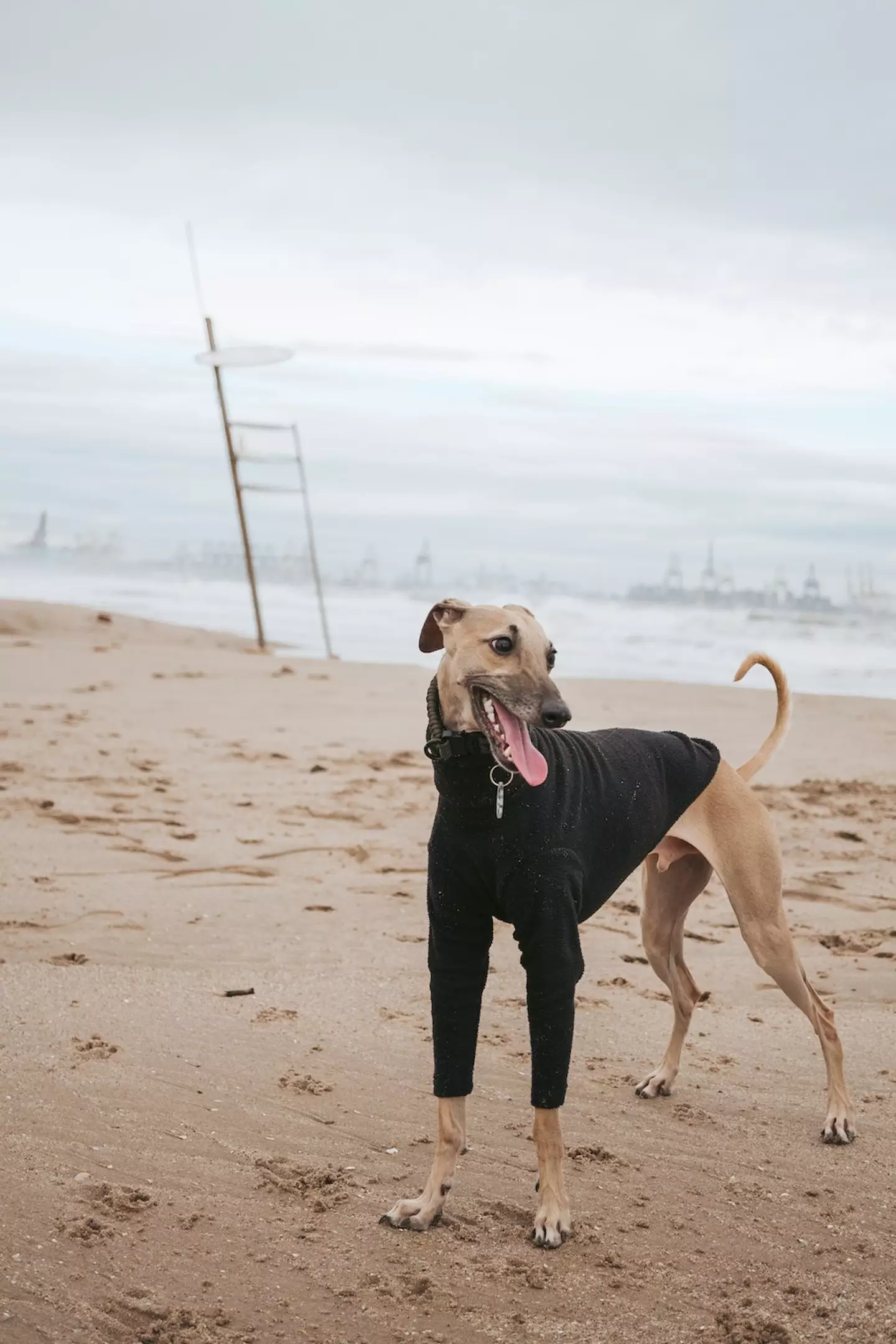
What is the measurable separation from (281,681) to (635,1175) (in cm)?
742

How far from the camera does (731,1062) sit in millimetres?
4027

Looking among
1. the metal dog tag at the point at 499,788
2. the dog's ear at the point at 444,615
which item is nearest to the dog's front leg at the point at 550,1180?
the metal dog tag at the point at 499,788

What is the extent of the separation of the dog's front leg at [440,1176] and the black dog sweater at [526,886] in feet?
0.16

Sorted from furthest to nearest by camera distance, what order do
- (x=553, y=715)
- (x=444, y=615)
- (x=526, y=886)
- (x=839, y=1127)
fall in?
(x=839, y=1127) < (x=444, y=615) < (x=526, y=886) < (x=553, y=715)

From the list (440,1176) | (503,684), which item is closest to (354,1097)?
(440,1176)

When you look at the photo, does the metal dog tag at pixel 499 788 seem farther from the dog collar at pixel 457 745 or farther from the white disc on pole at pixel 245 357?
the white disc on pole at pixel 245 357

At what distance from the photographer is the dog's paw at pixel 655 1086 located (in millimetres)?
3707

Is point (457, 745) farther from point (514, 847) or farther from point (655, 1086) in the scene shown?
point (655, 1086)

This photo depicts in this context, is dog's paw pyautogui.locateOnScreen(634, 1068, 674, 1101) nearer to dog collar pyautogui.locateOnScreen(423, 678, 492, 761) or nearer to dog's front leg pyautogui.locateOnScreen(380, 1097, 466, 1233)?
dog's front leg pyautogui.locateOnScreen(380, 1097, 466, 1233)

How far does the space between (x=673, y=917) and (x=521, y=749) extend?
4.68 feet

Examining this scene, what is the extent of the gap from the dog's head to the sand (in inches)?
43.8

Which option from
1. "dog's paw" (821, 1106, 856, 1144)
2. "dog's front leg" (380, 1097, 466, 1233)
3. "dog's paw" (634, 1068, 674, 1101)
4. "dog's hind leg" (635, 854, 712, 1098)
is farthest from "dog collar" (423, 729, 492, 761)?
"dog's paw" (821, 1106, 856, 1144)

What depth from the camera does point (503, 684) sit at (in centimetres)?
282

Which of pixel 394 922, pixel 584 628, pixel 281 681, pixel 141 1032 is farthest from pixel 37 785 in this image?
pixel 584 628
